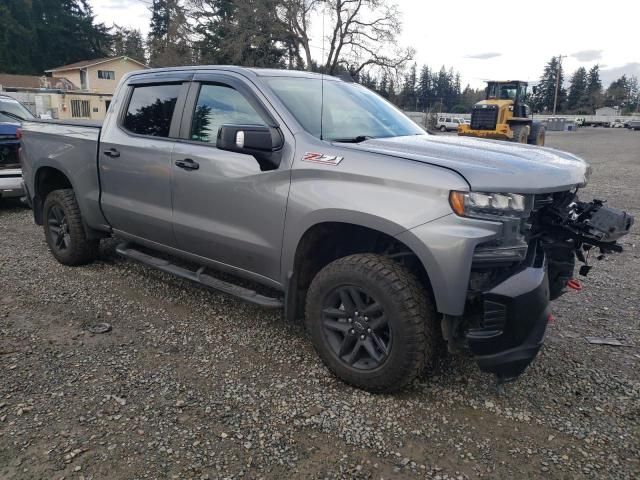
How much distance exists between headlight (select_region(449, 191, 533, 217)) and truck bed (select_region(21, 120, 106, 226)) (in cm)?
348

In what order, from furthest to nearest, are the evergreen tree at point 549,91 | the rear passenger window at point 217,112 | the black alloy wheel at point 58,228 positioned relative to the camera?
1. the evergreen tree at point 549,91
2. the black alloy wheel at point 58,228
3. the rear passenger window at point 217,112

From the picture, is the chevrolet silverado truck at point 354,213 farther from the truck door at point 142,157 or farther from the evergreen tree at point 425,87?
the evergreen tree at point 425,87

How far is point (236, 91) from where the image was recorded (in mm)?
3691

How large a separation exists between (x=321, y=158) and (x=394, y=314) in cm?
104

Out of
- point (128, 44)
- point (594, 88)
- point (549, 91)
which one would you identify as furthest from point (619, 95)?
point (128, 44)

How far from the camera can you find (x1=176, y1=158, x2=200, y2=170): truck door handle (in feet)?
12.4

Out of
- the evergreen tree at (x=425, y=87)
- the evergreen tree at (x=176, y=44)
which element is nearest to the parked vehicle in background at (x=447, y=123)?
the evergreen tree at (x=176, y=44)

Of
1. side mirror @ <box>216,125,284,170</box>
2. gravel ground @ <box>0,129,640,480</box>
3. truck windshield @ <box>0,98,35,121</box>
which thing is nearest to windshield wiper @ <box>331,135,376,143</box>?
side mirror @ <box>216,125,284,170</box>

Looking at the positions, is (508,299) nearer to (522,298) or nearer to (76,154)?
(522,298)

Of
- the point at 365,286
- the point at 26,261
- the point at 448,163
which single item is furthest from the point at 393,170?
the point at 26,261

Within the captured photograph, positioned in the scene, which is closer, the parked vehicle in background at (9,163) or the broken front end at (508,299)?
the broken front end at (508,299)

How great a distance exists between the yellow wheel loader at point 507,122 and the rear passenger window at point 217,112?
17.3m

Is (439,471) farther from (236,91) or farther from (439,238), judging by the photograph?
(236,91)

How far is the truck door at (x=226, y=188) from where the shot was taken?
3.40 meters
